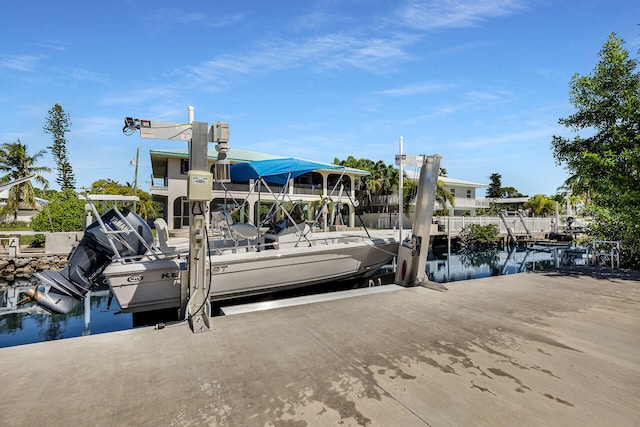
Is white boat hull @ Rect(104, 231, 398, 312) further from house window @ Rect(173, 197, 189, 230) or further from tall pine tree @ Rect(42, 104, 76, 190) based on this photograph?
tall pine tree @ Rect(42, 104, 76, 190)

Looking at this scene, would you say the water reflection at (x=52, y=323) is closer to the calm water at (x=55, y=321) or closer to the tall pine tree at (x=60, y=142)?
the calm water at (x=55, y=321)

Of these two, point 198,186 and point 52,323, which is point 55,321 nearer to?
point 52,323

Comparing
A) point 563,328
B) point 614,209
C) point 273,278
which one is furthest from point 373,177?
point 563,328

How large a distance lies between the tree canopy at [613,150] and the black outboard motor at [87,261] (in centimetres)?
1031

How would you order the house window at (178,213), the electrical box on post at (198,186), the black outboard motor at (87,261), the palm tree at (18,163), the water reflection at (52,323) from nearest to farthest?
the electrical box on post at (198,186) → the black outboard motor at (87,261) → the water reflection at (52,323) → the house window at (178,213) → the palm tree at (18,163)

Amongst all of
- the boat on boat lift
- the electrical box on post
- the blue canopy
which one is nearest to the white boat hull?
the boat on boat lift

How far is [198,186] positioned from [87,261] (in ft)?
12.9

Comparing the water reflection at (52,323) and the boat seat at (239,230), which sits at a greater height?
the boat seat at (239,230)

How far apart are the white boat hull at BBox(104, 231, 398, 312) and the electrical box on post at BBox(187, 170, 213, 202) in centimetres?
155

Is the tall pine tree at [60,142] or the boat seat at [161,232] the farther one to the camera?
the tall pine tree at [60,142]

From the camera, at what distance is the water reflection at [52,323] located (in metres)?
6.54

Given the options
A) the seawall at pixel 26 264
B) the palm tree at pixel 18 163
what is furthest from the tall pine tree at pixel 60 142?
the seawall at pixel 26 264

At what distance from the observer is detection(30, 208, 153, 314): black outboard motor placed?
6.16 m

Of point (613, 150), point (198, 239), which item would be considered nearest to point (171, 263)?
point (198, 239)
